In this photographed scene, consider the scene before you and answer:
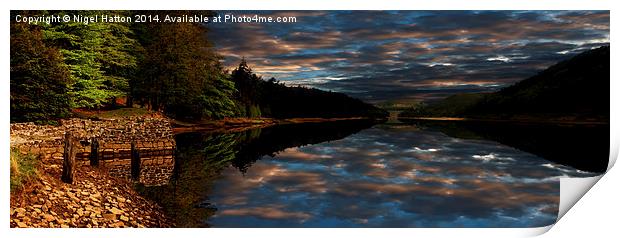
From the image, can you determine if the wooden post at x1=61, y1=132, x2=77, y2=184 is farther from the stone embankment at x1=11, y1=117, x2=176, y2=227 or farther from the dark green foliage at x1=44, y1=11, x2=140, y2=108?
the dark green foliage at x1=44, y1=11, x2=140, y2=108

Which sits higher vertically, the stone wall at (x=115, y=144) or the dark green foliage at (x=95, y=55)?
the dark green foliage at (x=95, y=55)

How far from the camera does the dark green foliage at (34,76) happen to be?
25.8ft

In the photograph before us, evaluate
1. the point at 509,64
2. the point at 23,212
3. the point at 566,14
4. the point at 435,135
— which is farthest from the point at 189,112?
the point at 566,14

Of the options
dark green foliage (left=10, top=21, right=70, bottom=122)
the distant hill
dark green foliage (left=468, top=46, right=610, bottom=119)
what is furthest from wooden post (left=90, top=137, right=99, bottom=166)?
dark green foliage (left=468, top=46, right=610, bottom=119)

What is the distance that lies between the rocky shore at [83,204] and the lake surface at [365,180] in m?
0.22

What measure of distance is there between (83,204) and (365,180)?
343cm

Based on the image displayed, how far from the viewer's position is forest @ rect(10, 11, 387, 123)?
7.91 meters

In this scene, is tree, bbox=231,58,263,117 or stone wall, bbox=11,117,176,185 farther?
tree, bbox=231,58,263,117

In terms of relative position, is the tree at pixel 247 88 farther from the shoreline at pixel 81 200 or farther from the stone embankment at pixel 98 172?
the stone embankment at pixel 98 172

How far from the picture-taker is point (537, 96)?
866 centimetres

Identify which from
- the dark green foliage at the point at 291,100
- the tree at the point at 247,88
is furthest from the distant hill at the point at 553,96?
the tree at the point at 247,88

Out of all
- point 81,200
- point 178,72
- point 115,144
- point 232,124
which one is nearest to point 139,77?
point 178,72

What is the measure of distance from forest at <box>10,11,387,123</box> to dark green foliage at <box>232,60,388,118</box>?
0.01 metres

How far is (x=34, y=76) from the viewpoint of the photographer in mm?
7883
